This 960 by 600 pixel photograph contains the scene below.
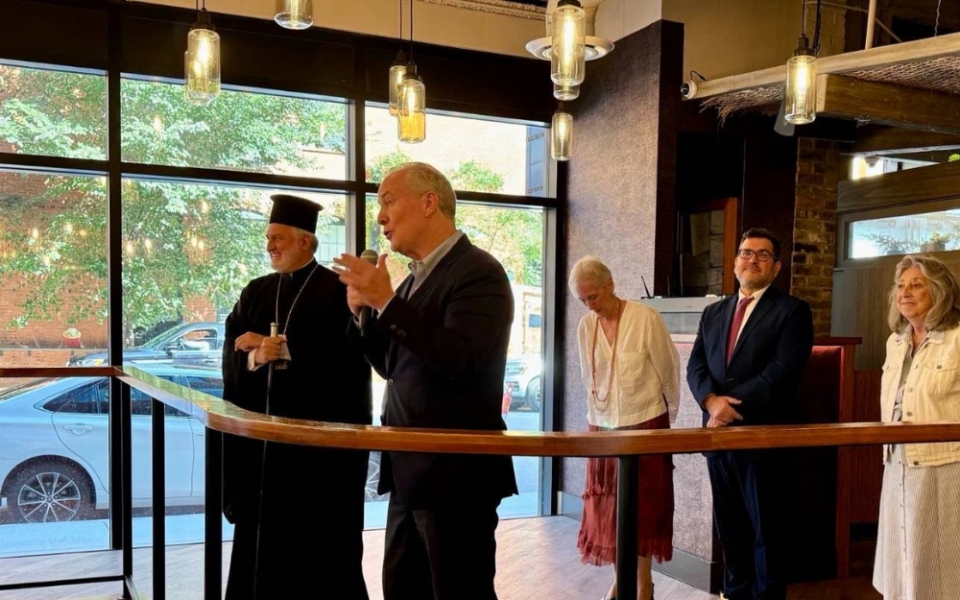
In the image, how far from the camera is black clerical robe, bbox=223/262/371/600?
Answer: 2.35 meters

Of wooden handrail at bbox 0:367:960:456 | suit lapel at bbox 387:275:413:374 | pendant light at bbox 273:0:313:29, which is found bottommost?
wooden handrail at bbox 0:367:960:456

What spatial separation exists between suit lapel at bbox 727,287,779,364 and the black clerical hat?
5.85 feet

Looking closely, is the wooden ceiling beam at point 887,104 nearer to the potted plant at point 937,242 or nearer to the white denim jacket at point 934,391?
the potted plant at point 937,242

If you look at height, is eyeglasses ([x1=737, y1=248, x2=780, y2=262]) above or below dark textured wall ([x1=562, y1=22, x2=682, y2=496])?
below

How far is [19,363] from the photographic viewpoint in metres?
4.61

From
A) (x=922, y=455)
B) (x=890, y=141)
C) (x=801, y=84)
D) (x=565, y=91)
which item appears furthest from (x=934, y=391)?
(x=890, y=141)

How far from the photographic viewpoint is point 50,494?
4500mm

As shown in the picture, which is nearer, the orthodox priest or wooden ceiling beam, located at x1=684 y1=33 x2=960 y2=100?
the orthodox priest

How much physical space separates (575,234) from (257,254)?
216 centimetres

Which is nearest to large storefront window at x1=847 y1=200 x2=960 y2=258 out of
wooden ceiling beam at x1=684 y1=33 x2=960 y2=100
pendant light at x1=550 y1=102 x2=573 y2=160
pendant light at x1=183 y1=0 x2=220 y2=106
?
wooden ceiling beam at x1=684 y1=33 x2=960 y2=100

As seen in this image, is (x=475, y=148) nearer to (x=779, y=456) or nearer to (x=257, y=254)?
(x=257, y=254)

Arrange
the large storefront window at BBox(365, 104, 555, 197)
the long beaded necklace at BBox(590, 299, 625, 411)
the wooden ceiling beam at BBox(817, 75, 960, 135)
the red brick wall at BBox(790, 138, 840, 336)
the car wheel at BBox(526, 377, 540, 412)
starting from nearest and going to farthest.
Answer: the long beaded necklace at BBox(590, 299, 625, 411) < the wooden ceiling beam at BBox(817, 75, 960, 135) < the red brick wall at BBox(790, 138, 840, 336) < the large storefront window at BBox(365, 104, 555, 197) < the car wheel at BBox(526, 377, 540, 412)

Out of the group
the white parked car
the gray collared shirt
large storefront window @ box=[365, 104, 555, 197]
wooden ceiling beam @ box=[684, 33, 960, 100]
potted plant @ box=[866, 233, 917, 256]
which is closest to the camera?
the gray collared shirt

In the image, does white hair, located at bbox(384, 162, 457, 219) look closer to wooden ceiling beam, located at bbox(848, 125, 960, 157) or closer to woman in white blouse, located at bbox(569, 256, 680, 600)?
woman in white blouse, located at bbox(569, 256, 680, 600)
